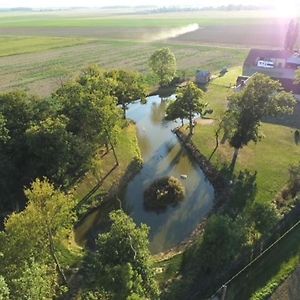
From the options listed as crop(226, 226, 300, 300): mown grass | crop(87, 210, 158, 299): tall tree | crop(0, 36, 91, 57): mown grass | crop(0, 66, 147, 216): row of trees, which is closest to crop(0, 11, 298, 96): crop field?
crop(0, 36, 91, 57): mown grass

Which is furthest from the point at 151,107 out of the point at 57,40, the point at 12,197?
the point at 57,40

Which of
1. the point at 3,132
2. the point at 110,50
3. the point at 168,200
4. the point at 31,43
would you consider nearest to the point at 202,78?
the point at 168,200

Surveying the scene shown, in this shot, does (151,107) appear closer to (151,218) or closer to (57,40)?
(151,218)

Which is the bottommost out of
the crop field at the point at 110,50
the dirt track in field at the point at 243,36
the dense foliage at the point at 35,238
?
the dirt track in field at the point at 243,36

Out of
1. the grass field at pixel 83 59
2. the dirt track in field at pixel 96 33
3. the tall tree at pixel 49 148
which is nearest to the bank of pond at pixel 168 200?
the tall tree at pixel 49 148

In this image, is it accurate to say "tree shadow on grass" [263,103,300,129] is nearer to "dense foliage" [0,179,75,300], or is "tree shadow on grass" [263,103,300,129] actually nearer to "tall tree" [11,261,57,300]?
"dense foliage" [0,179,75,300]

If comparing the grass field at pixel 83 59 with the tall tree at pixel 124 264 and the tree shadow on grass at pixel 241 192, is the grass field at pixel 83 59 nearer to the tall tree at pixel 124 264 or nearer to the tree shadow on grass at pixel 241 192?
the tree shadow on grass at pixel 241 192

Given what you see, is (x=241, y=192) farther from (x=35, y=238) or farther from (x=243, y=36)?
(x=243, y=36)
